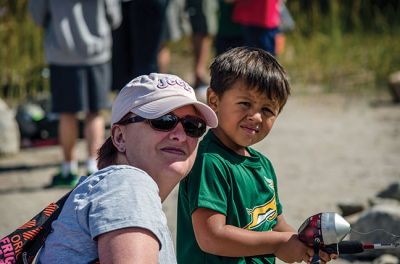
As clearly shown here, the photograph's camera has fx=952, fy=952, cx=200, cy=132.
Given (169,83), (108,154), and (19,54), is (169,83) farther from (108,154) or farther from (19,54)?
(19,54)

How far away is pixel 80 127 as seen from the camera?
24.4 ft

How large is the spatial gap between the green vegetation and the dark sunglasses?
19.3 ft

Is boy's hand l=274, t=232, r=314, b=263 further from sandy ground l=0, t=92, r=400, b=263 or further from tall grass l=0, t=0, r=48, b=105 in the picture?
tall grass l=0, t=0, r=48, b=105

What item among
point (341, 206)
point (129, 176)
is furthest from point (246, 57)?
point (341, 206)

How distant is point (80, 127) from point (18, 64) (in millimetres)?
1379

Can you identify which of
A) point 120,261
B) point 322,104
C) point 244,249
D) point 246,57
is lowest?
point 322,104

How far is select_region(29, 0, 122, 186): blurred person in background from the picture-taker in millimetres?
5883

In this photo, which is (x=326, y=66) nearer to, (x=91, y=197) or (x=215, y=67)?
(x=215, y=67)

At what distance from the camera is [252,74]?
2.93 m

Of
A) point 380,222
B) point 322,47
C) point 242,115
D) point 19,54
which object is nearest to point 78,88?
point 380,222

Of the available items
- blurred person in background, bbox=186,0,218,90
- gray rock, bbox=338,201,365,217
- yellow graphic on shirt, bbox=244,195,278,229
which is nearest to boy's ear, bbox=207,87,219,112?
yellow graphic on shirt, bbox=244,195,278,229

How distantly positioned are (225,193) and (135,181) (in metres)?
0.80

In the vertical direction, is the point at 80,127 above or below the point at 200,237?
below

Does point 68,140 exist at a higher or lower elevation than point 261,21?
lower
